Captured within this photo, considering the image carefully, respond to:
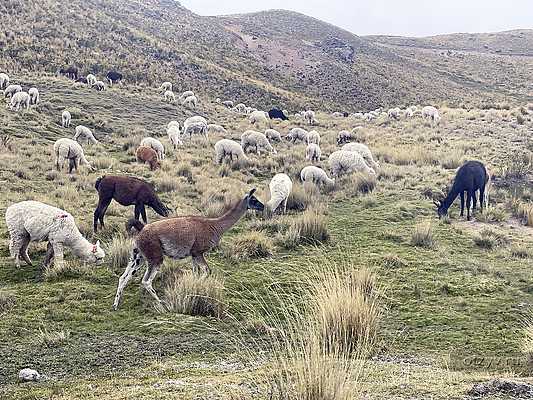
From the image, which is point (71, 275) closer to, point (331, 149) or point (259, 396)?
point (259, 396)

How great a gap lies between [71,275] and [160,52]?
153 ft

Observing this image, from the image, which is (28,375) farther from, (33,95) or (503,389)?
(33,95)

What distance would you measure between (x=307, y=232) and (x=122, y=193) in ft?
12.1

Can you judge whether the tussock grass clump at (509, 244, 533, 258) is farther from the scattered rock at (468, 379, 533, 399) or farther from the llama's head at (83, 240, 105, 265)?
the llama's head at (83, 240, 105, 265)

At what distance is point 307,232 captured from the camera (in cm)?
1152

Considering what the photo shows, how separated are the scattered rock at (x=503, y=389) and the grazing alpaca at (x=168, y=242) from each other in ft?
13.8

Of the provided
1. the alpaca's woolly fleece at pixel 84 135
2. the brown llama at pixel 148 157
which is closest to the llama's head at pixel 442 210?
the brown llama at pixel 148 157

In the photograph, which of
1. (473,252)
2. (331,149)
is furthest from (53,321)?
(331,149)

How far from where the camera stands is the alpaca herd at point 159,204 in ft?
25.4

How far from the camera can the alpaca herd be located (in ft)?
25.4

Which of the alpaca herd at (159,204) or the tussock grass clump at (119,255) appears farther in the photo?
the tussock grass clump at (119,255)

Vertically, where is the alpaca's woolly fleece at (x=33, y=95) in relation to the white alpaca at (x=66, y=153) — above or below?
above

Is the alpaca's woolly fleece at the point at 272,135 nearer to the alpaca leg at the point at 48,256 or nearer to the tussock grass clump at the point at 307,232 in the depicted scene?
the tussock grass clump at the point at 307,232

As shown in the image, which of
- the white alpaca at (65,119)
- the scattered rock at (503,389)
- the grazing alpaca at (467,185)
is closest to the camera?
the scattered rock at (503,389)
